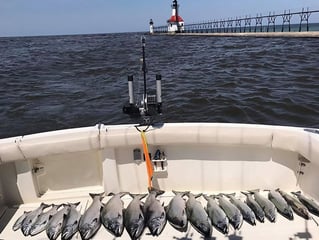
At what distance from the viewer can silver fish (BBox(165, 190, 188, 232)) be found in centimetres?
458

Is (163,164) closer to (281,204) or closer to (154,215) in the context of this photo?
(154,215)

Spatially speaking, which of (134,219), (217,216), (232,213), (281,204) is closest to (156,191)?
(134,219)

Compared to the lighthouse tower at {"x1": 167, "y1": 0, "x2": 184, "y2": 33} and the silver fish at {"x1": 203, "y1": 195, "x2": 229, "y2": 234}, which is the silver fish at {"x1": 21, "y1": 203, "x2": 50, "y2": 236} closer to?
the silver fish at {"x1": 203, "y1": 195, "x2": 229, "y2": 234}

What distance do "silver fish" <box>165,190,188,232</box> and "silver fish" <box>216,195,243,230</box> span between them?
21.3 inches

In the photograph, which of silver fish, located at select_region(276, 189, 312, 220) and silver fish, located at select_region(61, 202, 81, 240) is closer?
silver fish, located at select_region(61, 202, 81, 240)

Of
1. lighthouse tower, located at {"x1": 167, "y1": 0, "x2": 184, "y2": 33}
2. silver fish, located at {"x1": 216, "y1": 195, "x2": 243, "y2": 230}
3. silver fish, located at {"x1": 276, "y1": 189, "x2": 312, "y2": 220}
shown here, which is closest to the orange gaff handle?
silver fish, located at {"x1": 216, "y1": 195, "x2": 243, "y2": 230}

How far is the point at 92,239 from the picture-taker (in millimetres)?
4453

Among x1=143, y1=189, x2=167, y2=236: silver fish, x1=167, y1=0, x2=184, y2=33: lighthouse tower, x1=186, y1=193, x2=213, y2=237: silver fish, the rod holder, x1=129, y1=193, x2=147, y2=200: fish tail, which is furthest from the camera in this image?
x1=167, y1=0, x2=184, y2=33: lighthouse tower

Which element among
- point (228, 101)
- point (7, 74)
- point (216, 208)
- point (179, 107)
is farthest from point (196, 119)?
point (7, 74)

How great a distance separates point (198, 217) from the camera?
15.2 feet

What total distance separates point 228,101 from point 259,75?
6624 mm

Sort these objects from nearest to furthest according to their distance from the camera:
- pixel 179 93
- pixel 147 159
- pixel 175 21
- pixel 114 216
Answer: pixel 114 216, pixel 147 159, pixel 179 93, pixel 175 21

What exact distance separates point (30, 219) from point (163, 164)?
201cm

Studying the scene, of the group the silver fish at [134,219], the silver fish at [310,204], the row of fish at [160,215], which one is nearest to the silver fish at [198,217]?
the row of fish at [160,215]
